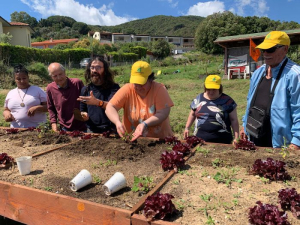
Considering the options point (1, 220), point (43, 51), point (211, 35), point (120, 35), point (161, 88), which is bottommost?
point (1, 220)

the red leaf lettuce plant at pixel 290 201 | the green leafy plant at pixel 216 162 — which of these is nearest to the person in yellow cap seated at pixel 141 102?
the green leafy plant at pixel 216 162

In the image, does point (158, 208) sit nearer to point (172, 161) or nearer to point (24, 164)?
point (172, 161)

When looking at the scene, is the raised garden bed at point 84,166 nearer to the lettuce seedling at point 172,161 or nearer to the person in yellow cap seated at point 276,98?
the lettuce seedling at point 172,161

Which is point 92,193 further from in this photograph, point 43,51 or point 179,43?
point 179,43

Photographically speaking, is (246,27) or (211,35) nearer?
(211,35)

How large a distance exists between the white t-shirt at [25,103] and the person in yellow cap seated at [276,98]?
3186 millimetres

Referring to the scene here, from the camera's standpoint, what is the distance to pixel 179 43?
308 feet

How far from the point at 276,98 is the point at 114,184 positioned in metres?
1.77

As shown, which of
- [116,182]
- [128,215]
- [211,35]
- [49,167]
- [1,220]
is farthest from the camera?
[211,35]

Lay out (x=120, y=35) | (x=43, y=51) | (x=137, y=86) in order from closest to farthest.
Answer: (x=137, y=86) → (x=43, y=51) → (x=120, y=35)

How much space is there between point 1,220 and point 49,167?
1450 mm

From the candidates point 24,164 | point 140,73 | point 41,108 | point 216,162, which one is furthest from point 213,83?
point 41,108

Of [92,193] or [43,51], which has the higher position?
[43,51]

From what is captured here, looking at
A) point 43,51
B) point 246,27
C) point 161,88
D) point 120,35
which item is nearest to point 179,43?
point 120,35
